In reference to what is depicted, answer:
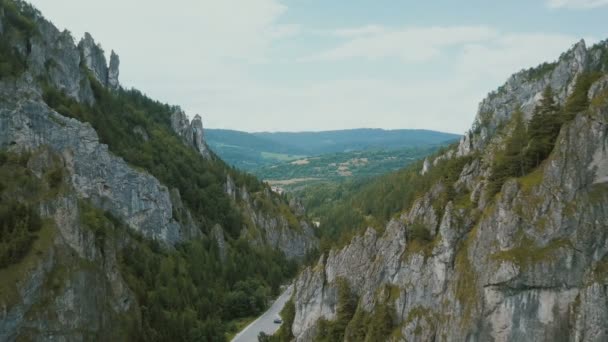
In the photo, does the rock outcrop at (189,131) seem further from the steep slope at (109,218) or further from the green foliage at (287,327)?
the green foliage at (287,327)

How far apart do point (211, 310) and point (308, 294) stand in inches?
1511

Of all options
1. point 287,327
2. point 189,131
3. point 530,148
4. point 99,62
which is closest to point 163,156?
point 189,131

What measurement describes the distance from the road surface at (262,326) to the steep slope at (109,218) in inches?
115

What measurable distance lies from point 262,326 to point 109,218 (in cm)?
3622

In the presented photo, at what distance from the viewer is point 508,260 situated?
50.6m

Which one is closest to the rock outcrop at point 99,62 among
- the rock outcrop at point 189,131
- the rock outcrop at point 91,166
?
the rock outcrop at point 189,131

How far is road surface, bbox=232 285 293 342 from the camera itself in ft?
319

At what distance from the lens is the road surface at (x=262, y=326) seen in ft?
319

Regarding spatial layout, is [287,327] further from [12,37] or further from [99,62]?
[99,62]

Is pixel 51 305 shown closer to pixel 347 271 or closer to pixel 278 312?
pixel 347 271

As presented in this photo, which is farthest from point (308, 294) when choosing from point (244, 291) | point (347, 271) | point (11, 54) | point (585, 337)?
point (11, 54)

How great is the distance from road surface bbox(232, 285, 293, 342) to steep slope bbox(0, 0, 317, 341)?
293 centimetres

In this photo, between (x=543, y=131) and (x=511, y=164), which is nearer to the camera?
(x=511, y=164)

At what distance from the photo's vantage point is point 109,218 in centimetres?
11050
